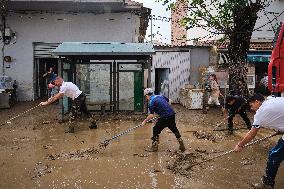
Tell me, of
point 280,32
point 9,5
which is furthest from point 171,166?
point 9,5

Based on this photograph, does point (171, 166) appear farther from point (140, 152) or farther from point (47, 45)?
point (47, 45)

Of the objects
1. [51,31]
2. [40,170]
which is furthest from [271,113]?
[51,31]

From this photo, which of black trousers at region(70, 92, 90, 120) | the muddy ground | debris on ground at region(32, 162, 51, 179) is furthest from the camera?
black trousers at region(70, 92, 90, 120)

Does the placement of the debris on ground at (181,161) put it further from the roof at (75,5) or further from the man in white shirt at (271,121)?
the roof at (75,5)

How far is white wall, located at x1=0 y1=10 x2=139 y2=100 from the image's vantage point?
1731cm

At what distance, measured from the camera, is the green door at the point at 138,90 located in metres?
13.6

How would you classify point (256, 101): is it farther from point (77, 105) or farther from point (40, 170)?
point (77, 105)

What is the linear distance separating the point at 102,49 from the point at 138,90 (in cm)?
232

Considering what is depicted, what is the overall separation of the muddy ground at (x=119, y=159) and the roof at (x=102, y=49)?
2620 millimetres

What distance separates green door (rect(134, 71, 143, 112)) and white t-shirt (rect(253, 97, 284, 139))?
28.4 feet

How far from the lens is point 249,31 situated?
45.7 ft

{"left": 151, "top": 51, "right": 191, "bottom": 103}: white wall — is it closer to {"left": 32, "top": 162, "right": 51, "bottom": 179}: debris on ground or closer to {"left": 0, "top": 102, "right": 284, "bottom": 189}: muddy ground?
{"left": 0, "top": 102, "right": 284, "bottom": 189}: muddy ground

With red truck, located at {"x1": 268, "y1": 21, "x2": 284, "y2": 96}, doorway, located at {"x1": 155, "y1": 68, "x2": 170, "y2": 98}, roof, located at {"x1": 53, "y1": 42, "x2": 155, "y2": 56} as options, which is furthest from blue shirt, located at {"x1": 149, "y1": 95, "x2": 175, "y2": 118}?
doorway, located at {"x1": 155, "y1": 68, "x2": 170, "y2": 98}

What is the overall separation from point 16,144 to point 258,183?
6264 millimetres
